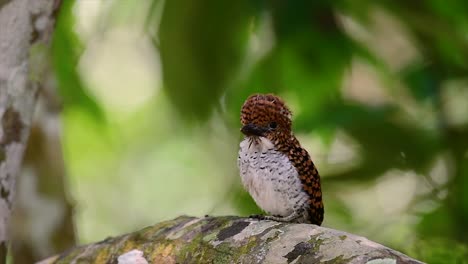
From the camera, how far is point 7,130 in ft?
6.38

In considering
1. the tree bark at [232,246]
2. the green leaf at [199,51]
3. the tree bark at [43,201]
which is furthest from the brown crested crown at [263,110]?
the tree bark at [43,201]

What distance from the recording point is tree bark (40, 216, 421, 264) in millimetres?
1388

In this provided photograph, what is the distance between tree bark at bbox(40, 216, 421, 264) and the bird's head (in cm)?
18

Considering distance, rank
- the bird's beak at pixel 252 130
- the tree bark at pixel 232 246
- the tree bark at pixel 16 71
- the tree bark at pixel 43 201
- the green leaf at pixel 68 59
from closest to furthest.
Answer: the tree bark at pixel 232 246
the bird's beak at pixel 252 130
the tree bark at pixel 16 71
the tree bark at pixel 43 201
the green leaf at pixel 68 59

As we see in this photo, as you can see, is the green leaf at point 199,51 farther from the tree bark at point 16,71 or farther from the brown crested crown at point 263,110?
the brown crested crown at point 263,110

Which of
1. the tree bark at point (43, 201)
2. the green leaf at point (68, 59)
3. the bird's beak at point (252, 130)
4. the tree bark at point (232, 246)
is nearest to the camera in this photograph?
the tree bark at point (232, 246)

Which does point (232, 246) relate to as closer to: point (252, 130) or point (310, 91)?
point (252, 130)

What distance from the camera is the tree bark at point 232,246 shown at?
139 centimetres

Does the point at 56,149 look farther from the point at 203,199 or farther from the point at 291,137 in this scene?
the point at 203,199

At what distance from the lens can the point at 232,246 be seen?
1585 mm

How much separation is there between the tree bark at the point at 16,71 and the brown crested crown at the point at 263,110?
1.74 feet

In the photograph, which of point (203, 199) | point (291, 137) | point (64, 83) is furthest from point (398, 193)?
point (291, 137)

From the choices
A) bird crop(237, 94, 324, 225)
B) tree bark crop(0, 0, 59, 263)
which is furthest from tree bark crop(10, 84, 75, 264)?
bird crop(237, 94, 324, 225)

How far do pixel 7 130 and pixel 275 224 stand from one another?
68 centimetres
